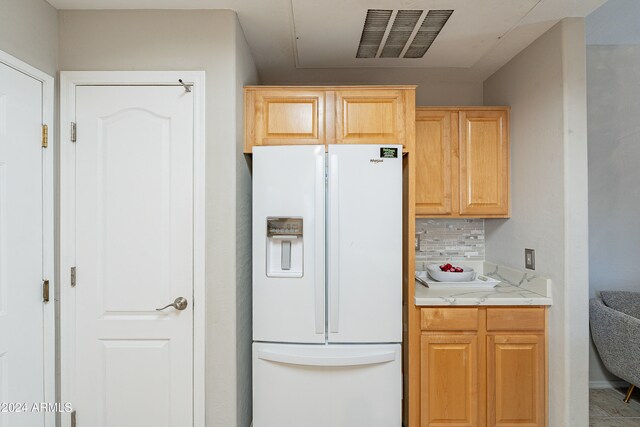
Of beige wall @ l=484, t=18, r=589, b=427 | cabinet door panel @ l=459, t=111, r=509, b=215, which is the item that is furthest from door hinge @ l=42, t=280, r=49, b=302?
beige wall @ l=484, t=18, r=589, b=427

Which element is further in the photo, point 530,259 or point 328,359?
point 530,259

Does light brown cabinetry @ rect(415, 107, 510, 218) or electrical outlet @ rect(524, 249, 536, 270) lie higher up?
light brown cabinetry @ rect(415, 107, 510, 218)

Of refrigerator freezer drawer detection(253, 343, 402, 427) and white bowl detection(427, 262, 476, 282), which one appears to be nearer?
refrigerator freezer drawer detection(253, 343, 402, 427)

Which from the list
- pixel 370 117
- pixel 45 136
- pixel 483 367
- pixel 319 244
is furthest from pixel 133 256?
pixel 483 367

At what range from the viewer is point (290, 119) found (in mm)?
2027

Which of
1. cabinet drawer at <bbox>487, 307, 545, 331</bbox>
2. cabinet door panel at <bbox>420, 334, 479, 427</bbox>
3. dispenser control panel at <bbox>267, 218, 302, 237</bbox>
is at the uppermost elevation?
dispenser control panel at <bbox>267, 218, 302, 237</bbox>

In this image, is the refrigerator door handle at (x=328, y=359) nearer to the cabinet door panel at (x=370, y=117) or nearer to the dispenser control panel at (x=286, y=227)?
the dispenser control panel at (x=286, y=227)

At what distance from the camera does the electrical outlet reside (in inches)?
85.4

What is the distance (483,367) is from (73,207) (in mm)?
2512

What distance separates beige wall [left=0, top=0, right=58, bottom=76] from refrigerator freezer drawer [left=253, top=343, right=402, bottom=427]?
190cm

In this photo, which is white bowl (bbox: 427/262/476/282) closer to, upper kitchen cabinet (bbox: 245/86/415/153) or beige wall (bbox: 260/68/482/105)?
upper kitchen cabinet (bbox: 245/86/415/153)

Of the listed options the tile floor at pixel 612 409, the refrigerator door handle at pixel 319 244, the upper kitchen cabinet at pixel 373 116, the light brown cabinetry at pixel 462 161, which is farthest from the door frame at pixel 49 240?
the tile floor at pixel 612 409

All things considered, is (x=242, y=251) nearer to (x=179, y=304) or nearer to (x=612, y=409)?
(x=179, y=304)

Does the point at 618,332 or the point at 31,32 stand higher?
Answer: the point at 31,32
